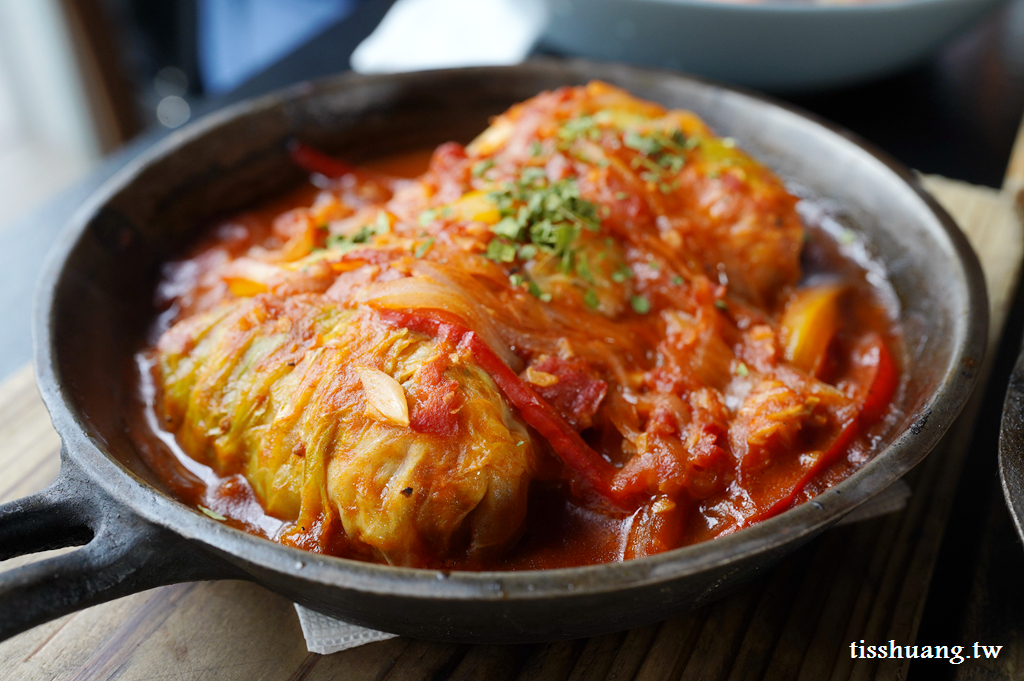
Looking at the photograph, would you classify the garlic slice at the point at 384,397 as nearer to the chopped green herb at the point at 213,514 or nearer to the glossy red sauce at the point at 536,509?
the glossy red sauce at the point at 536,509

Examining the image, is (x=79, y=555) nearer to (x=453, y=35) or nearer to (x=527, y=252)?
(x=527, y=252)

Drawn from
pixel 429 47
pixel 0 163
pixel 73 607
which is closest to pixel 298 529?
pixel 73 607

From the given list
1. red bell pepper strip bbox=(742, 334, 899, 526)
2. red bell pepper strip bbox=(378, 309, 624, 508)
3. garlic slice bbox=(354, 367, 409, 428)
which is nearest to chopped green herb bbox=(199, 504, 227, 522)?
garlic slice bbox=(354, 367, 409, 428)

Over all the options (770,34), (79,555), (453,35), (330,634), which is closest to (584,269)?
(330,634)

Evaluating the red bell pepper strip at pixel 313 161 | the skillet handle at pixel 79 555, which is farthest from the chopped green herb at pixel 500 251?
the red bell pepper strip at pixel 313 161

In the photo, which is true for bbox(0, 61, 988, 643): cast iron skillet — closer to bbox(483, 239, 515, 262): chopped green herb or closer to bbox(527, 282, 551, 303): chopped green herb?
bbox(527, 282, 551, 303): chopped green herb

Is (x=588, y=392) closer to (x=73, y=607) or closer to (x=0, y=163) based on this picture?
(x=73, y=607)
